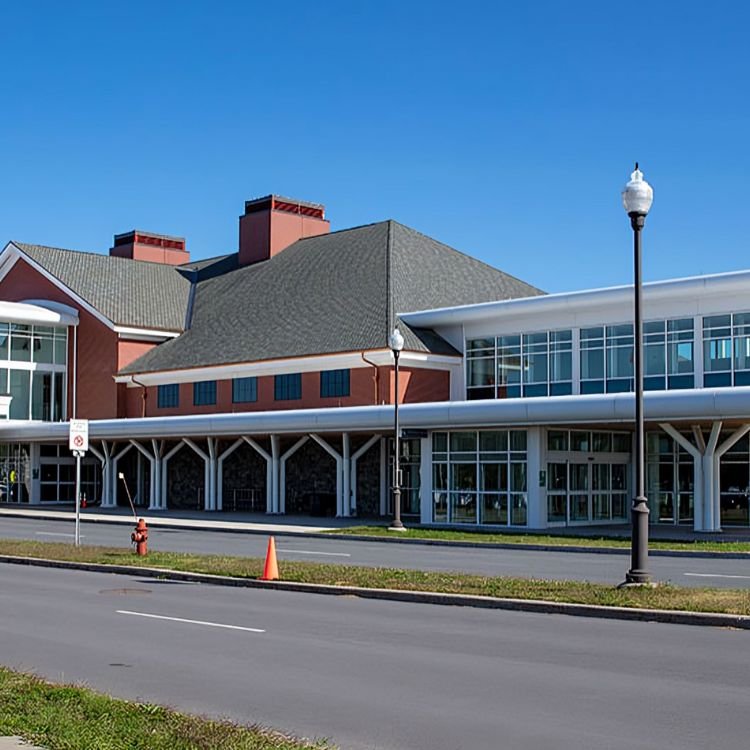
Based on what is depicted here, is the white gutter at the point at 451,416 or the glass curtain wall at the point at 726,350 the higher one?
the glass curtain wall at the point at 726,350

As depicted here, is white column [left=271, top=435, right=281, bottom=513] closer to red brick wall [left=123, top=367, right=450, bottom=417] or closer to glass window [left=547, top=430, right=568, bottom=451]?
red brick wall [left=123, top=367, right=450, bottom=417]

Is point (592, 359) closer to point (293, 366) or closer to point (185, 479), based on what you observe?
point (293, 366)

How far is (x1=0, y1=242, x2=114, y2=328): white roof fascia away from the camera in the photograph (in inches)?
2133

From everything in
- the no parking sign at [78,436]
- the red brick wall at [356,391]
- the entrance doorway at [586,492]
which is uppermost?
the red brick wall at [356,391]

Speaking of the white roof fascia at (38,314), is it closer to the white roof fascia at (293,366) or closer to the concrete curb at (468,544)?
the white roof fascia at (293,366)

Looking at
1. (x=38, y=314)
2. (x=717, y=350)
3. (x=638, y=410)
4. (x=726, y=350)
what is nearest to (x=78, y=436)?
(x=638, y=410)

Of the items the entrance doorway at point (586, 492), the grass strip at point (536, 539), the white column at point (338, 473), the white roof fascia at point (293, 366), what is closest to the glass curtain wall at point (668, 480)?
the entrance doorway at point (586, 492)

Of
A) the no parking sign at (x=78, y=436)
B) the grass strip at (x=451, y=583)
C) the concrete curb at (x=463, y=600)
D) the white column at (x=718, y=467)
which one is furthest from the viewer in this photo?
the white column at (x=718, y=467)

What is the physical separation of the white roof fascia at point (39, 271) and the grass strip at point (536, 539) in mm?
23174

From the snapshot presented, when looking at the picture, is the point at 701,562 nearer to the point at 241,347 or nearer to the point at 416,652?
the point at 416,652

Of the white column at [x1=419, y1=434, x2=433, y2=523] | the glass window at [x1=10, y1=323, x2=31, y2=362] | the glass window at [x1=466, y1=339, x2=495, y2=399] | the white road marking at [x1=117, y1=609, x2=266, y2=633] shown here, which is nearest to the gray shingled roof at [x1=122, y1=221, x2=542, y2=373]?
the glass window at [x1=466, y1=339, x2=495, y2=399]

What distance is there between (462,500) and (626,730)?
29115mm

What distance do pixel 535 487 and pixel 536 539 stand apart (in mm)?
4990

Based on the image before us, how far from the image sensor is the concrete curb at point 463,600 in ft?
46.5
